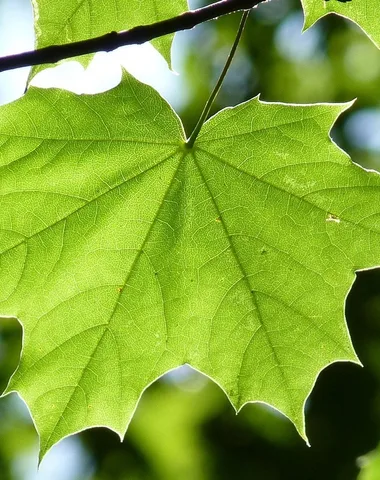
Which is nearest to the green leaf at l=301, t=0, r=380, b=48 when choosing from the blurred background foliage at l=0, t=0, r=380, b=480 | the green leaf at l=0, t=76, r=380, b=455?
the green leaf at l=0, t=76, r=380, b=455

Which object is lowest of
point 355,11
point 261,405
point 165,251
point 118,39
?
point 261,405

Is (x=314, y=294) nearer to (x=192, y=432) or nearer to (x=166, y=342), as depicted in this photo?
(x=166, y=342)

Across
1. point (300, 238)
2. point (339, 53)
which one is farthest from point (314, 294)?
point (339, 53)

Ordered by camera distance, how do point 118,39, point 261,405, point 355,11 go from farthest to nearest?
point 261,405, point 355,11, point 118,39

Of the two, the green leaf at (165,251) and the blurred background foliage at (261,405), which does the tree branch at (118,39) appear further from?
the blurred background foliage at (261,405)

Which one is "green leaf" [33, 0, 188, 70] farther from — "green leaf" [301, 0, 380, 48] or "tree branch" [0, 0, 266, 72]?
"tree branch" [0, 0, 266, 72]

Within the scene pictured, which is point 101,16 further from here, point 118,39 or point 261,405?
point 261,405

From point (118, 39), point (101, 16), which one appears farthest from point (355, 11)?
point (118, 39)
